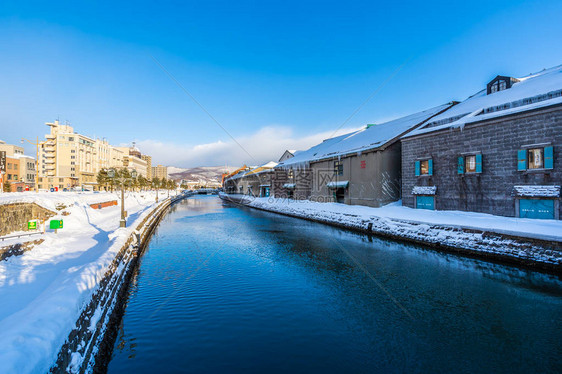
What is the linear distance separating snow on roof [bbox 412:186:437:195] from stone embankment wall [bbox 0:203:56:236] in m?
27.1

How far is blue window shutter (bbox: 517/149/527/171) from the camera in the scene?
1712cm

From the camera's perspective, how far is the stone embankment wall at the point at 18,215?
50.0 feet

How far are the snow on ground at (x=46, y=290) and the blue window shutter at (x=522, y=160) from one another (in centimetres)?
2165

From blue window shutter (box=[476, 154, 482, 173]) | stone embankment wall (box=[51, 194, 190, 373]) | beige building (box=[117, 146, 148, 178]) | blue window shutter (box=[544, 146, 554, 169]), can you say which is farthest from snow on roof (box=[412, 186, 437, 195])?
beige building (box=[117, 146, 148, 178])

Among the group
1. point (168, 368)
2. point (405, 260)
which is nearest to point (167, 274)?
point (168, 368)

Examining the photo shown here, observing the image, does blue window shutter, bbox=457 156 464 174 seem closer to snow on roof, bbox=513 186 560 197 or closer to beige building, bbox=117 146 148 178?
snow on roof, bbox=513 186 560 197

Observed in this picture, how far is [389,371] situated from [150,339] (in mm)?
5821

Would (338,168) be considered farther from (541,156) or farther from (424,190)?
(541,156)

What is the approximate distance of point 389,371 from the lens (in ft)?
20.3

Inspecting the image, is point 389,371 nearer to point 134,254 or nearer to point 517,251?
point 517,251

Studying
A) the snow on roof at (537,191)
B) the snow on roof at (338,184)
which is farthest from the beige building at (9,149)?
the snow on roof at (537,191)

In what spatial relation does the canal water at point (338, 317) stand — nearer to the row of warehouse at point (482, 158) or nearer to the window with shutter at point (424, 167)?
the row of warehouse at point (482, 158)

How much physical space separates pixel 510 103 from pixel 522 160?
3.98 metres

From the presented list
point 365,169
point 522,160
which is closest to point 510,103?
point 522,160
